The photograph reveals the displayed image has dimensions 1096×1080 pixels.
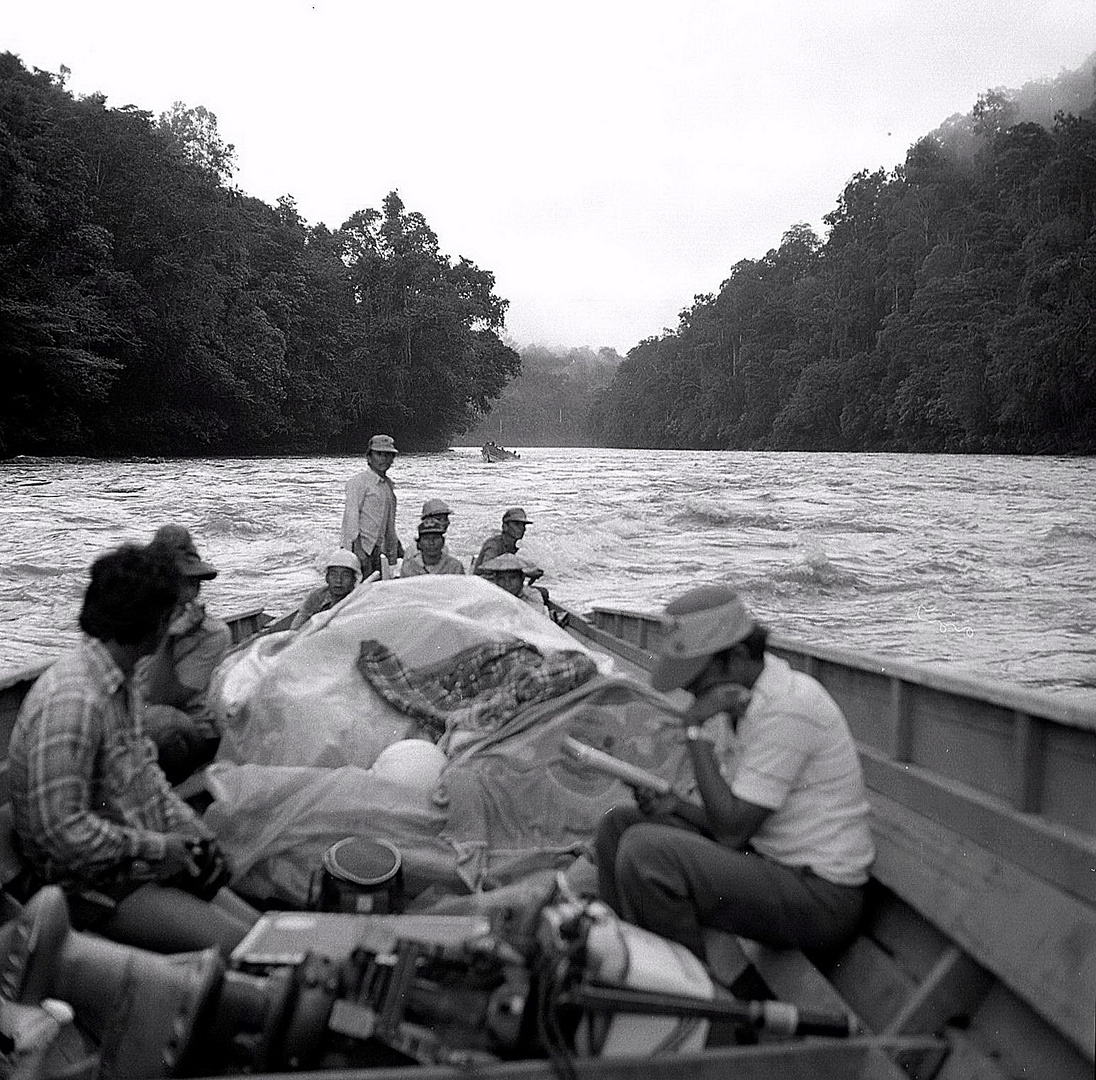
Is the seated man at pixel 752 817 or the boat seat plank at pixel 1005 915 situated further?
the seated man at pixel 752 817

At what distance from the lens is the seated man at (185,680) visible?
3.66m

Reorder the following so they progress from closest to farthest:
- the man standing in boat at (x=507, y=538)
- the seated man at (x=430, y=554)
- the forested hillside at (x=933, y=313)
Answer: the seated man at (x=430, y=554)
the man standing in boat at (x=507, y=538)
the forested hillside at (x=933, y=313)

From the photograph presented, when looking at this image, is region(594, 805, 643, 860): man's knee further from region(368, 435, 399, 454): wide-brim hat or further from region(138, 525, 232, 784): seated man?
region(368, 435, 399, 454): wide-brim hat

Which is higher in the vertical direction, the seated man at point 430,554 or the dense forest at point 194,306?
the dense forest at point 194,306

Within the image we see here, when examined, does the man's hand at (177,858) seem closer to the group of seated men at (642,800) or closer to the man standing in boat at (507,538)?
the group of seated men at (642,800)

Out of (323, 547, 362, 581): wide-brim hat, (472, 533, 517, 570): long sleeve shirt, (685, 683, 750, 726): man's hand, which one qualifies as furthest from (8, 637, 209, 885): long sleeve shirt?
(472, 533, 517, 570): long sleeve shirt

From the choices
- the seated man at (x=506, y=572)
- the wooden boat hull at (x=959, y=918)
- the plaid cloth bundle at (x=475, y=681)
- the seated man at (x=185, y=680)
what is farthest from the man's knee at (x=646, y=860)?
the seated man at (x=506, y=572)

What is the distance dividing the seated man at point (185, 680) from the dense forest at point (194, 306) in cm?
2553

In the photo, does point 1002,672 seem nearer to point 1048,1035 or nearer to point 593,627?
point 593,627

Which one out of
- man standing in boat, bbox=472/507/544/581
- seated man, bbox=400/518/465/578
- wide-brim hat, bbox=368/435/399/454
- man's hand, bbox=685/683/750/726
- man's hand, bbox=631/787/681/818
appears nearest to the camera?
man's hand, bbox=685/683/750/726

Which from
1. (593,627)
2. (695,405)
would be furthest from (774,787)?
(695,405)

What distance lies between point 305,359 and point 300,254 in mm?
4935

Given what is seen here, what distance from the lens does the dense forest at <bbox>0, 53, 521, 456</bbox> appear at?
27562 mm

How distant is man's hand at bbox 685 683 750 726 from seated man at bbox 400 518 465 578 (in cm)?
441
